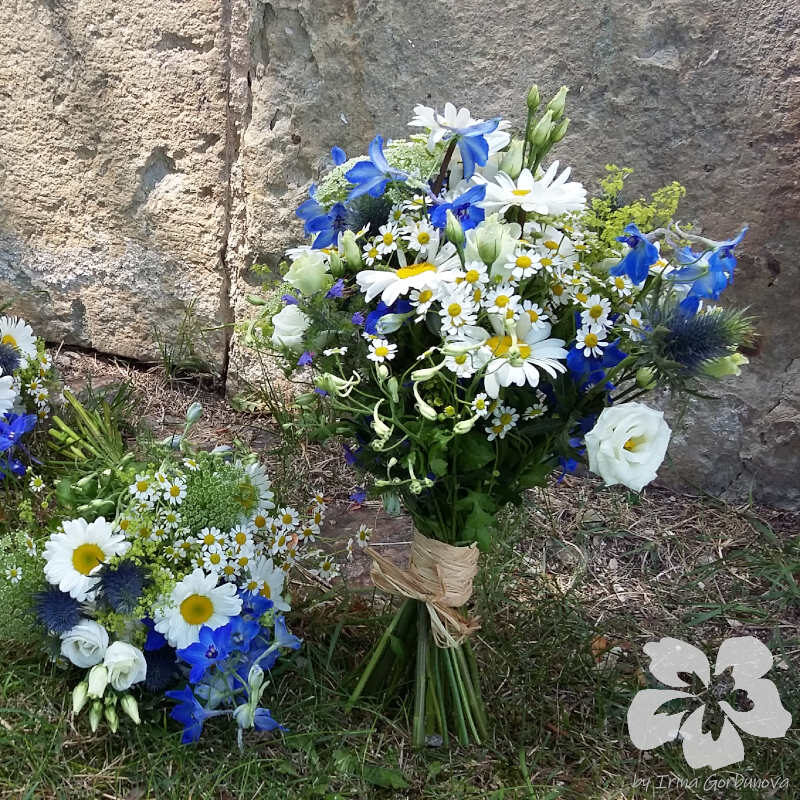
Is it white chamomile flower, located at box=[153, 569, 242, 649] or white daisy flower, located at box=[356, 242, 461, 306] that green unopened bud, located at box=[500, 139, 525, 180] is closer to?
white daisy flower, located at box=[356, 242, 461, 306]

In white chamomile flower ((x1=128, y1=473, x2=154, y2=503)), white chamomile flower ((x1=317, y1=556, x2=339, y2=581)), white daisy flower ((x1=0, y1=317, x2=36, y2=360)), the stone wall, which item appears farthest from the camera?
white daisy flower ((x1=0, y1=317, x2=36, y2=360))

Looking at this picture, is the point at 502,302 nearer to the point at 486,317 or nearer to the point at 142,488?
the point at 486,317

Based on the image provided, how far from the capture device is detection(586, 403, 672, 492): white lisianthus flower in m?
1.17

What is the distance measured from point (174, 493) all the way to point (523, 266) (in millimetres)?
803

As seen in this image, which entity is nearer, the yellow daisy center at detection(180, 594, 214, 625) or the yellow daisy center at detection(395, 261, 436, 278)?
the yellow daisy center at detection(395, 261, 436, 278)

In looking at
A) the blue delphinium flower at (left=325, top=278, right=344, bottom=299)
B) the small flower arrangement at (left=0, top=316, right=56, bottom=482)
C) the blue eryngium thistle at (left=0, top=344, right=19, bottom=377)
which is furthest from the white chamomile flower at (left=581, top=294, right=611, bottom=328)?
the blue eryngium thistle at (left=0, top=344, right=19, bottom=377)

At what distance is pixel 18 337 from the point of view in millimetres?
2309

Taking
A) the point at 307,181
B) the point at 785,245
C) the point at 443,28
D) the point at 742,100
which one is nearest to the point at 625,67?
the point at 742,100

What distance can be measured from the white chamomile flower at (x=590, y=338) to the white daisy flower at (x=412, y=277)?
0.19m

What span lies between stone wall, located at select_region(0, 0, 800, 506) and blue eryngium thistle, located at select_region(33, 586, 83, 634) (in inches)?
46.2

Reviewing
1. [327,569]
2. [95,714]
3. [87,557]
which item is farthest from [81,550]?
[327,569]

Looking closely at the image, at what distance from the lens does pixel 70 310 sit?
290cm

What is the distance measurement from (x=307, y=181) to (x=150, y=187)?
53 cm

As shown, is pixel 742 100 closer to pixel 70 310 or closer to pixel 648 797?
pixel 648 797
